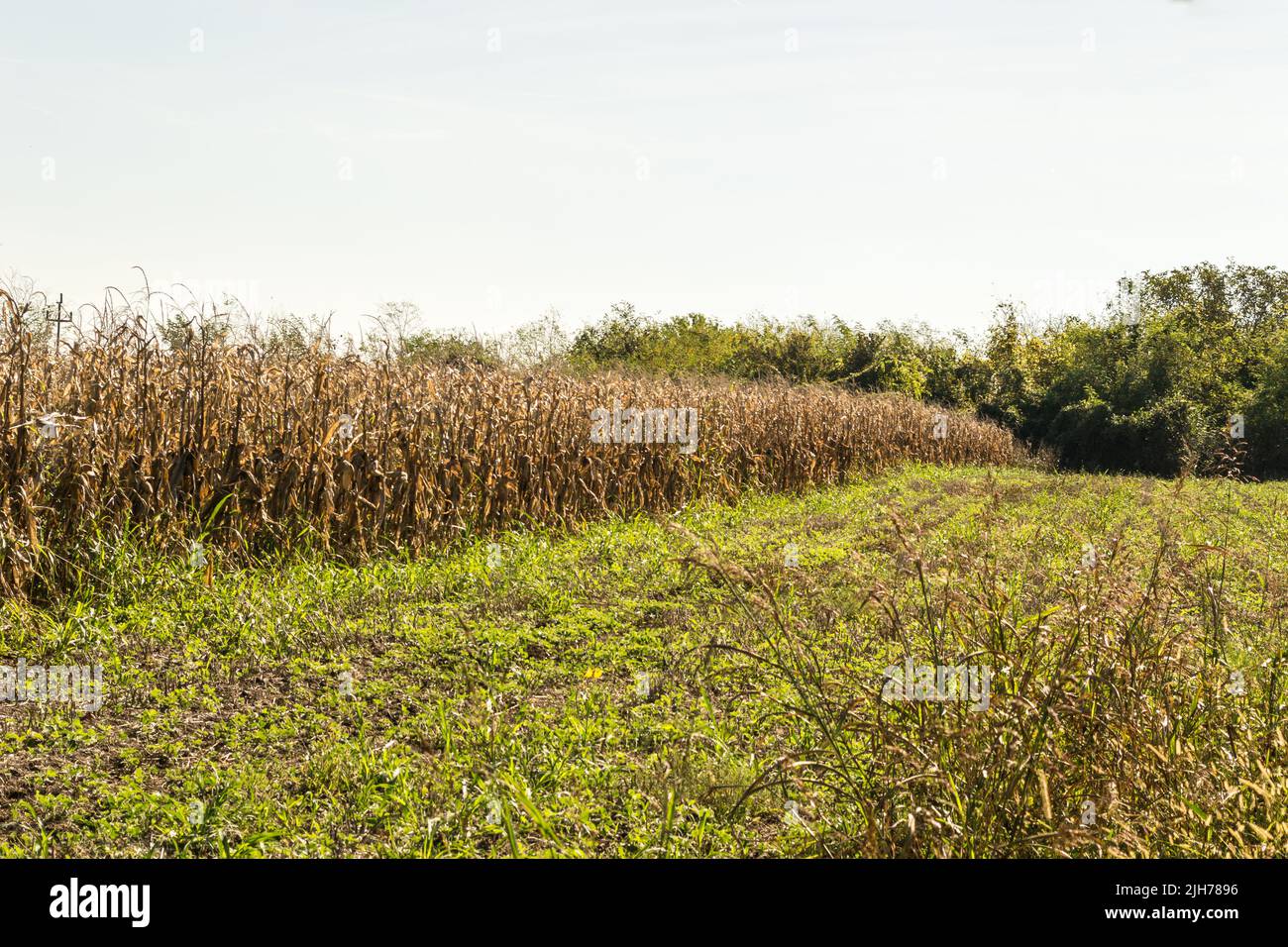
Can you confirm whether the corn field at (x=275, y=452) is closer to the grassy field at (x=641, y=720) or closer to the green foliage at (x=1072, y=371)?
the grassy field at (x=641, y=720)

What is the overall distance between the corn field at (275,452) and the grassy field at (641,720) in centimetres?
44

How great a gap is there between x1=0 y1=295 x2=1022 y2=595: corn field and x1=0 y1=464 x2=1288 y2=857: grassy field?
44cm

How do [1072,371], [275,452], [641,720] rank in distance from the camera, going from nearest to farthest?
[641,720] → [275,452] → [1072,371]

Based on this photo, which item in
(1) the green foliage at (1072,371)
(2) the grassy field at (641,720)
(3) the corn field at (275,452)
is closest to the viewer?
(2) the grassy field at (641,720)

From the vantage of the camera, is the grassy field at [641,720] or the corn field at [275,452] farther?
the corn field at [275,452]

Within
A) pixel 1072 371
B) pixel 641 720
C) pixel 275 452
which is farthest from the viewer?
pixel 1072 371

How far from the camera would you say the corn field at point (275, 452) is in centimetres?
652

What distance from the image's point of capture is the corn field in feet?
21.4

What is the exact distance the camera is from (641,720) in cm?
482

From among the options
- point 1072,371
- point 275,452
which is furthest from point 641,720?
point 1072,371

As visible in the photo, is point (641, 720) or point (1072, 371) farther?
point (1072, 371)

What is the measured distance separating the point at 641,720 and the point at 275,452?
454 centimetres

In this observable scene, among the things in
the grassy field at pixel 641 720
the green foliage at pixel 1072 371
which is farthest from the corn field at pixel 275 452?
the green foliage at pixel 1072 371

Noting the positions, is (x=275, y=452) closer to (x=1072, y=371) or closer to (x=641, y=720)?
(x=641, y=720)
